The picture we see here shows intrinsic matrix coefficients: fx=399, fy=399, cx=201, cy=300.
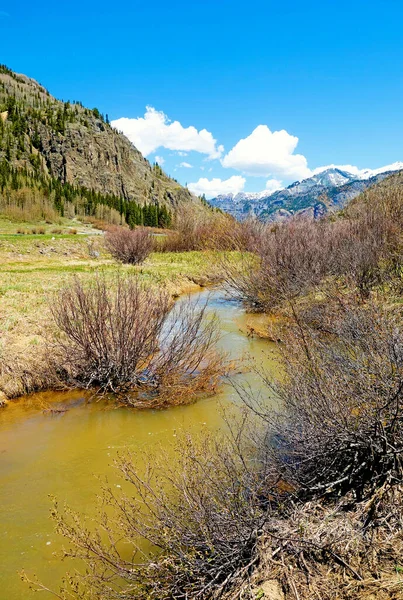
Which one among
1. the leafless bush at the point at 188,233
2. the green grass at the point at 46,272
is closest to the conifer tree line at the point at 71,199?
the leafless bush at the point at 188,233

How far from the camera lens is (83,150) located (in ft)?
304

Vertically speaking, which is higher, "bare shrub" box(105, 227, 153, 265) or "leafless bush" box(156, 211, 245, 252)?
"leafless bush" box(156, 211, 245, 252)

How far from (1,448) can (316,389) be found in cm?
520

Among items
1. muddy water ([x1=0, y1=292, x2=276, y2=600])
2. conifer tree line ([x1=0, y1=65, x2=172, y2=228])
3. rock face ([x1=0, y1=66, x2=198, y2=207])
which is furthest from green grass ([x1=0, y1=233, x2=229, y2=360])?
rock face ([x1=0, y1=66, x2=198, y2=207])

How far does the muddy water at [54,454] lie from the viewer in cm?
436

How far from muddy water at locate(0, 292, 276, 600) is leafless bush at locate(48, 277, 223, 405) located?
0.45 meters

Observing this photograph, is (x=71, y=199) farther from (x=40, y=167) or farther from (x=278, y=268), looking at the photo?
(x=278, y=268)

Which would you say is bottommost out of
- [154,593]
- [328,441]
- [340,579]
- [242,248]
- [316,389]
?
[154,593]

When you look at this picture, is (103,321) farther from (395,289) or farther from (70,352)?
(395,289)

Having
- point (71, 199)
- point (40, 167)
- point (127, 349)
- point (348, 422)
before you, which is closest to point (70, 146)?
point (40, 167)

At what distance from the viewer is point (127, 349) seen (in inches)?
316

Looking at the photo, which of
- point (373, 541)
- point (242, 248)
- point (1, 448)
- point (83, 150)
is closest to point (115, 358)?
point (1, 448)

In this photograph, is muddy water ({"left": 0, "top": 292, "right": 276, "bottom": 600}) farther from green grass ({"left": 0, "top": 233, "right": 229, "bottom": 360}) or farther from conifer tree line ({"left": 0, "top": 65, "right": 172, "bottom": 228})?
conifer tree line ({"left": 0, "top": 65, "right": 172, "bottom": 228})

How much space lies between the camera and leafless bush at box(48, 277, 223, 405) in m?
7.90
